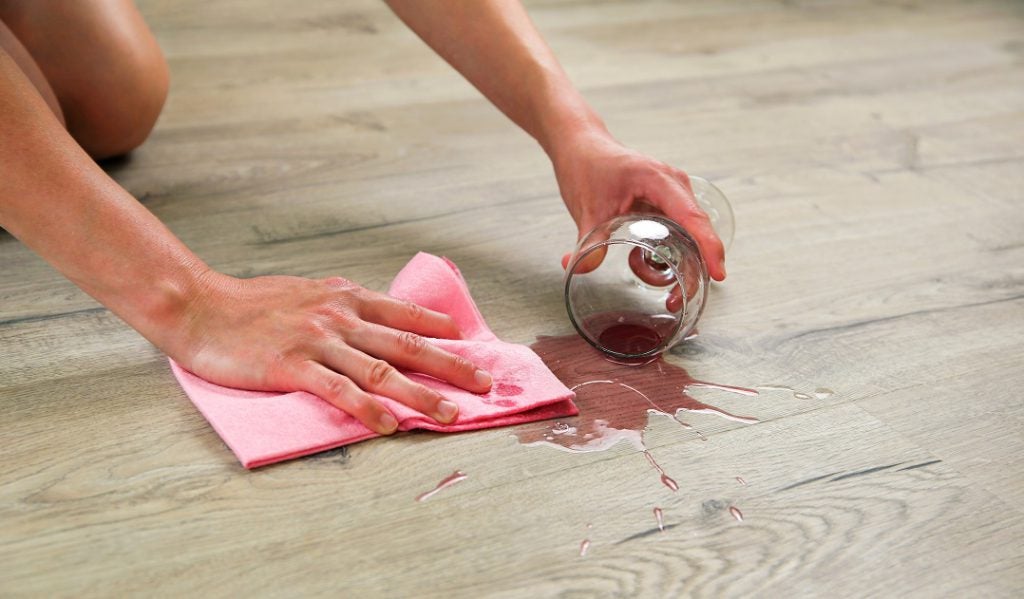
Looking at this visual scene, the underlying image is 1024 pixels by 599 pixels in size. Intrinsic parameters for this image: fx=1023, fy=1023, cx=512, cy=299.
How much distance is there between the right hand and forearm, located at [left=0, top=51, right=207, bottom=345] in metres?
0.03

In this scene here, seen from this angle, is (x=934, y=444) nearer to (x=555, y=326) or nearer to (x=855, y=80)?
(x=555, y=326)

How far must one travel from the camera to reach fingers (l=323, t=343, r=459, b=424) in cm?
102

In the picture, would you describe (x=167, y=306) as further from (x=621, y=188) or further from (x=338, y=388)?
(x=621, y=188)

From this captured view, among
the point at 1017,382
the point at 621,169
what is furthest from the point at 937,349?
the point at 621,169

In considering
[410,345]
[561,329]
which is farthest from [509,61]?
[410,345]

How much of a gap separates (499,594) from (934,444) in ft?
1.71

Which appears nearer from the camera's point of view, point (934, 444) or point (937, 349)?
point (934, 444)

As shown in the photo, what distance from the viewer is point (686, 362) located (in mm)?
1188

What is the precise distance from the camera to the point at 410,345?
1.05m

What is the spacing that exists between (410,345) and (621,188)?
13.2 inches

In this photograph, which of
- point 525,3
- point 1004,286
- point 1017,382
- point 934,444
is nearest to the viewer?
point 934,444

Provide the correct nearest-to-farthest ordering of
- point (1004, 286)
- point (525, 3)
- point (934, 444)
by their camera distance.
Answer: point (934, 444)
point (1004, 286)
point (525, 3)

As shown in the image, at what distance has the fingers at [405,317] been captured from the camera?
1.08 metres

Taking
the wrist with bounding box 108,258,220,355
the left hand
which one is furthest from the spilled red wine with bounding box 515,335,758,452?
the wrist with bounding box 108,258,220,355
